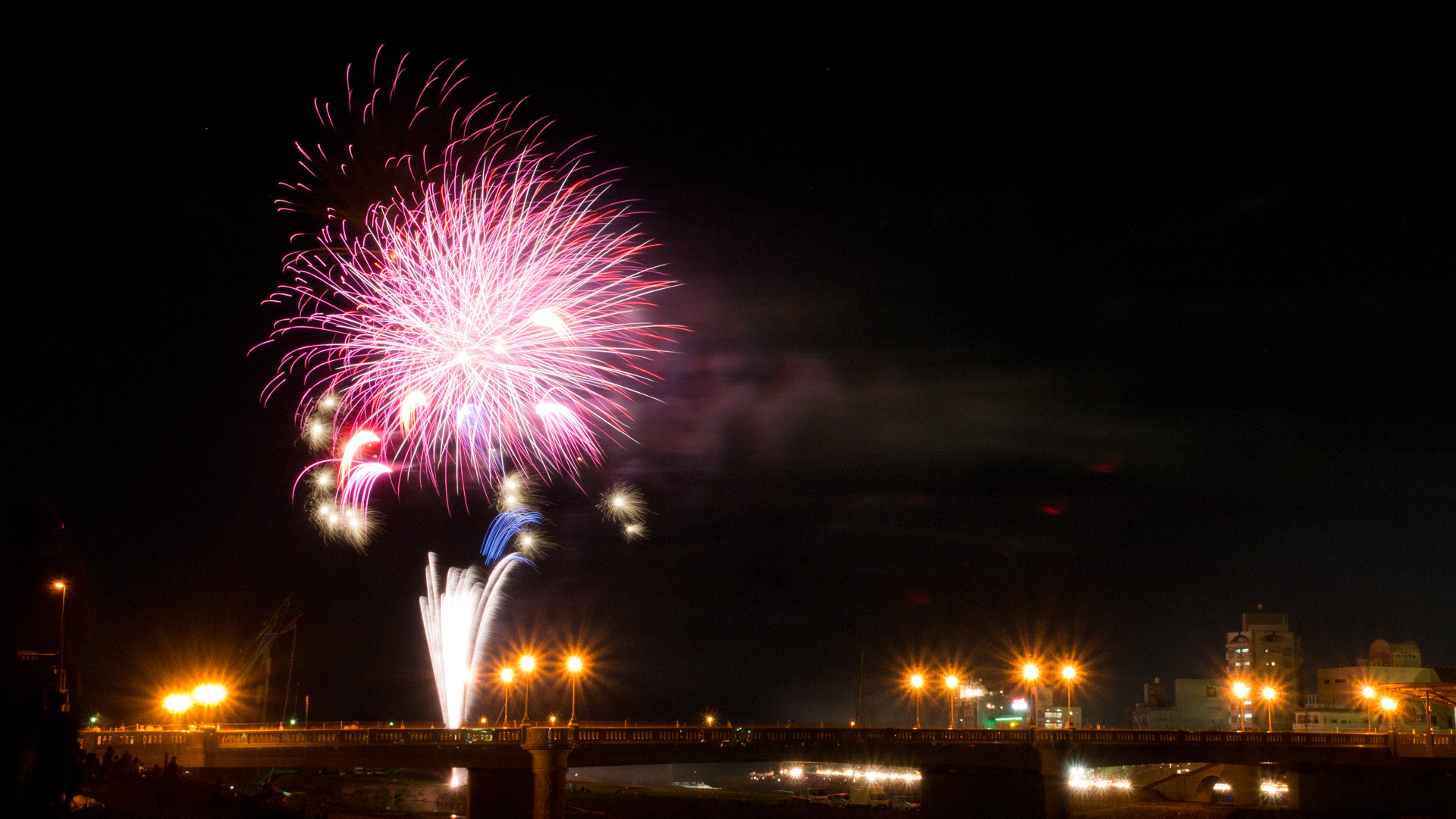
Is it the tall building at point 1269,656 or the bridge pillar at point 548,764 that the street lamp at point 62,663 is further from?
the tall building at point 1269,656

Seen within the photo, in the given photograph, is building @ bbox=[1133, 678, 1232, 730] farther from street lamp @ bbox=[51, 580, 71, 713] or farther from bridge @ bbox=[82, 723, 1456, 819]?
street lamp @ bbox=[51, 580, 71, 713]

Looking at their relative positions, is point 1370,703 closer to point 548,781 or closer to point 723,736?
point 723,736

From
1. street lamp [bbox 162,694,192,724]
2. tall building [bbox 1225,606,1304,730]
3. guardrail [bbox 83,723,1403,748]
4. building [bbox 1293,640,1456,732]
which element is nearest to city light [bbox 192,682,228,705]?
street lamp [bbox 162,694,192,724]

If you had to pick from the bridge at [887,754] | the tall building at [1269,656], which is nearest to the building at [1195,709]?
the tall building at [1269,656]

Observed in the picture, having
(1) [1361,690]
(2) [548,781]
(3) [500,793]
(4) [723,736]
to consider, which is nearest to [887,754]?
(4) [723,736]

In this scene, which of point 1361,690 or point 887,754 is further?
point 1361,690

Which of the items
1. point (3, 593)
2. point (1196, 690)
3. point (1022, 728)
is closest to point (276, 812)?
point (3, 593)

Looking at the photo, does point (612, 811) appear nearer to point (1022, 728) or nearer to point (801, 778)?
point (1022, 728)
